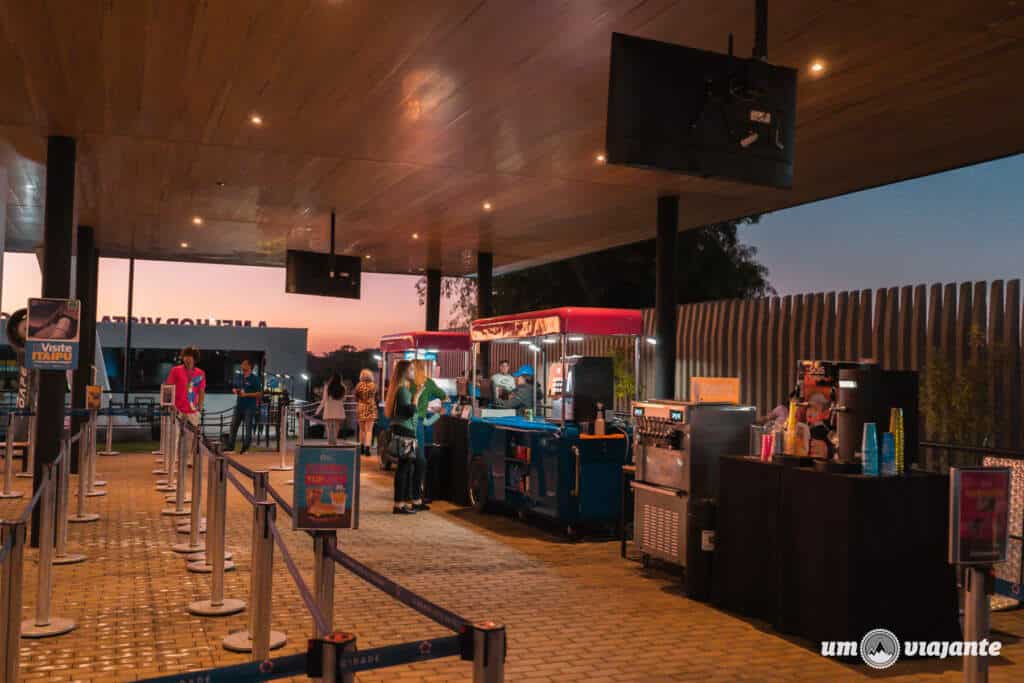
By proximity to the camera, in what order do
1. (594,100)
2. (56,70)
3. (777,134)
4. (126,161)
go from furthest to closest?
(126,161)
(594,100)
(56,70)
(777,134)

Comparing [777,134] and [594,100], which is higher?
[594,100]

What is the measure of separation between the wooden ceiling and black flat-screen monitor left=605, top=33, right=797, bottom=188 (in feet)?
2.44

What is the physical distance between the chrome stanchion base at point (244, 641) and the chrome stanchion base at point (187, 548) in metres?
2.81

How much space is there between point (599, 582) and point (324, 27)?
4817mm

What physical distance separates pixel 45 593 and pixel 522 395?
7.93 meters

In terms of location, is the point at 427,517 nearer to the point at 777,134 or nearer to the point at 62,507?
Result: the point at 62,507

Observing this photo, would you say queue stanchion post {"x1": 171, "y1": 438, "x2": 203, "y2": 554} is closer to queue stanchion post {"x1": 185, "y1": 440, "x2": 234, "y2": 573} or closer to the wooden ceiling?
queue stanchion post {"x1": 185, "y1": 440, "x2": 234, "y2": 573}

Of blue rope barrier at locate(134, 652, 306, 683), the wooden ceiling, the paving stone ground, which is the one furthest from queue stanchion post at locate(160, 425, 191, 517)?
blue rope barrier at locate(134, 652, 306, 683)

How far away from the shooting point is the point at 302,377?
28.7 m

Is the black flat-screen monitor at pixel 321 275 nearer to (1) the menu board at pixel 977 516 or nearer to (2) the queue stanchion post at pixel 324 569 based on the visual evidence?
(2) the queue stanchion post at pixel 324 569

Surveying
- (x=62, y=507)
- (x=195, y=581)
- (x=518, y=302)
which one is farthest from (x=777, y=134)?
(x=518, y=302)

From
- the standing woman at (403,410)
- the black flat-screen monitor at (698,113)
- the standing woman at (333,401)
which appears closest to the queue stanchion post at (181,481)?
the standing woman at (403,410)

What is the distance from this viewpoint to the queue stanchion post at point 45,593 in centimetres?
589

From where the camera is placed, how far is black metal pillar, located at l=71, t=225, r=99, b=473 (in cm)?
1573
